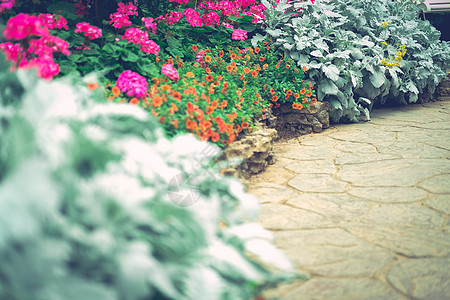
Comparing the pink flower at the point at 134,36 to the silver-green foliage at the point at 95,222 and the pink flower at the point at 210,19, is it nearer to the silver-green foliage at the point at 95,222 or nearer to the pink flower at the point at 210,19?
the pink flower at the point at 210,19

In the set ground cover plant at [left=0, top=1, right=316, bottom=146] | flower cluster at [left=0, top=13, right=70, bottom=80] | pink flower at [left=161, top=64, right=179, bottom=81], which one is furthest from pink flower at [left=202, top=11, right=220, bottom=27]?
flower cluster at [left=0, top=13, right=70, bottom=80]

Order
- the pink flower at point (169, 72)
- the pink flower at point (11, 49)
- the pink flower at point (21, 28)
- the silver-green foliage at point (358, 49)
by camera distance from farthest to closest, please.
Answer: the silver-green foliage at point (358, 49) < the pink flower at point (169, 72) < the pink flower at point (11, 49) < the pink flower at point (21, 28)

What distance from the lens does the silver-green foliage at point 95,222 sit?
3.11 feet

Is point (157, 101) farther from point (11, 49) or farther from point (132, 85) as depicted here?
point (11, 49)

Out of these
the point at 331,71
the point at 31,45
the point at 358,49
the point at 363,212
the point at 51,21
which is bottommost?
the point at 363,212

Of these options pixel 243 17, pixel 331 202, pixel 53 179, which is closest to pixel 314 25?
pixel 243 17

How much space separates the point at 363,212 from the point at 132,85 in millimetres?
1713

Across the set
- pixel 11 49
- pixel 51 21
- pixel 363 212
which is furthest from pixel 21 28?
pixel 363 212

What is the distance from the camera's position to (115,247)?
1084 mm

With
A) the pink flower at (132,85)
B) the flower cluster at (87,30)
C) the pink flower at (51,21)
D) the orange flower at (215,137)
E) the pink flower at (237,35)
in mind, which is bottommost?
the orange flower at (215,137)

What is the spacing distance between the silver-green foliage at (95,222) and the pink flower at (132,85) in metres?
1.02

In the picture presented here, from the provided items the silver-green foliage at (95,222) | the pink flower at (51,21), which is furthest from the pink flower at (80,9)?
the silver-green foliage at (95,222)

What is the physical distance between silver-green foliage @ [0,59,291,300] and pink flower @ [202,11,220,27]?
110 inches

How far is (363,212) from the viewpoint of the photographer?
2.28 m
